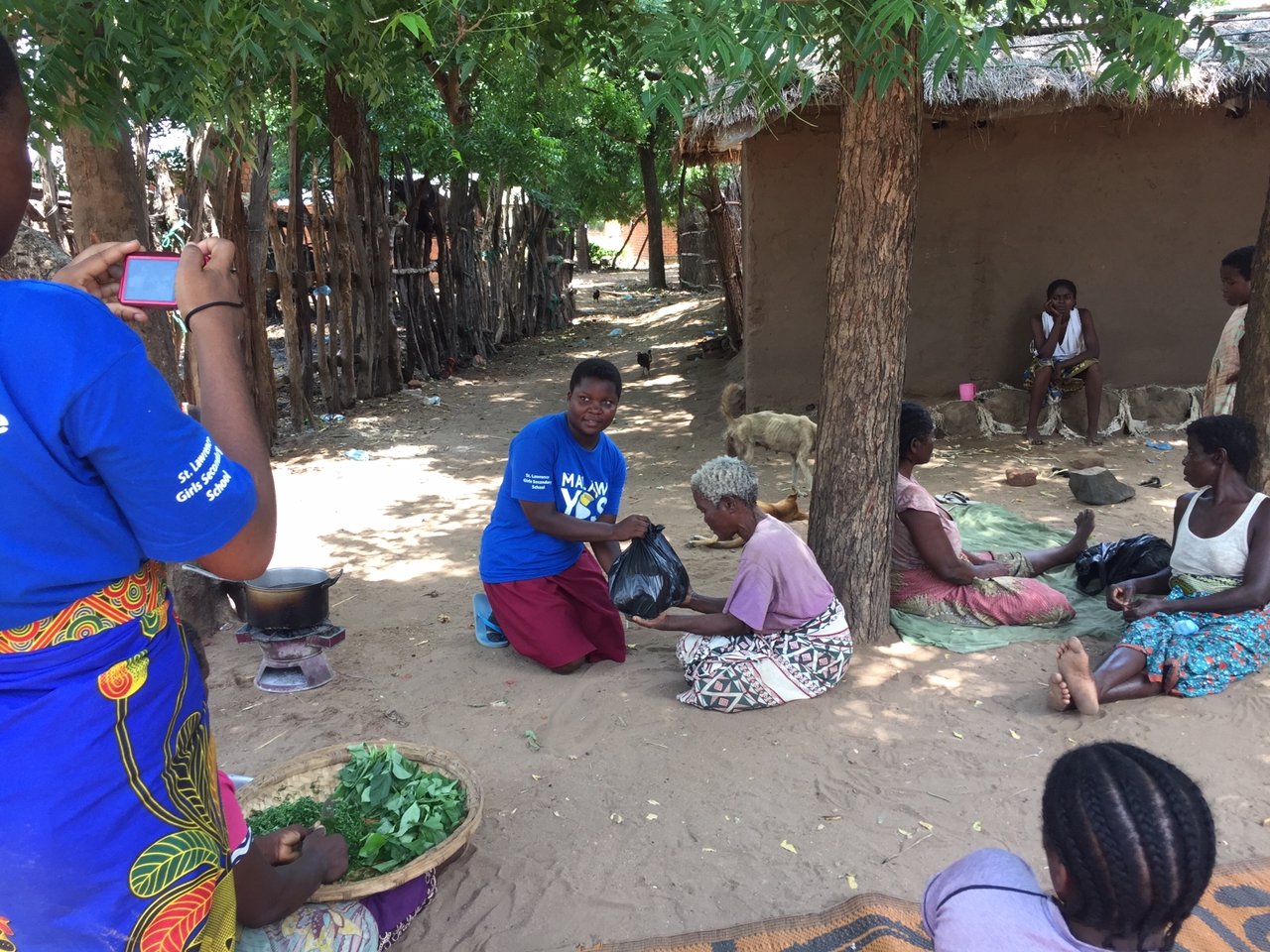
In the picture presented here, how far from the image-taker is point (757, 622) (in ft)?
11.2

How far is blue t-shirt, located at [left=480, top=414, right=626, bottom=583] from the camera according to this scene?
12.7 feet

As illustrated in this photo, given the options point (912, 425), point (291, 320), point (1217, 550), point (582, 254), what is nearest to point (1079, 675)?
point (1217, 550)

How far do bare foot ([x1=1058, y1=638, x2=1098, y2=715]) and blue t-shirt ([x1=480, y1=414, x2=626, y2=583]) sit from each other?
1957 mm

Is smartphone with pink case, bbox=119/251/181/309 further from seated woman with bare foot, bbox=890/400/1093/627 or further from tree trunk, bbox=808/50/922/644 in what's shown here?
seated woman with bare foot, bbox=890/400/1093/627

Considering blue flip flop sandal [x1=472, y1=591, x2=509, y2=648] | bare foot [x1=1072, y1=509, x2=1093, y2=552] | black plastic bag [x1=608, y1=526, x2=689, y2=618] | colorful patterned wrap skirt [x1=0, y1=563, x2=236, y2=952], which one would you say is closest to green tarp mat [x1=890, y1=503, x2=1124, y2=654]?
bare foot [x1=1072, y1=509, x2=1093, y2=552]

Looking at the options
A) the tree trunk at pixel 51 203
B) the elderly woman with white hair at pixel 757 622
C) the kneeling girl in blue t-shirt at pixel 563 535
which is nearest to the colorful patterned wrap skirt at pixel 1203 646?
the elderly woman with white hair at pixel 757 622

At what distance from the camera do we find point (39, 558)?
1.15 metres

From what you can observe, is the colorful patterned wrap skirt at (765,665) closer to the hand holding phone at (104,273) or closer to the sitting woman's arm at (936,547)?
the sitting woman's arm at (936,547)

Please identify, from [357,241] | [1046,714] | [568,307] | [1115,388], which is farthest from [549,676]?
[568,307]

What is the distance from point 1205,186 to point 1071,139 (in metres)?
1.22

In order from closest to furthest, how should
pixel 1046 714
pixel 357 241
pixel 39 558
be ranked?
1. pixel 39 558
2. pixel 1046 714
3. pixel 357 241

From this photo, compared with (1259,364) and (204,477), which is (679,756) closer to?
(204,477)

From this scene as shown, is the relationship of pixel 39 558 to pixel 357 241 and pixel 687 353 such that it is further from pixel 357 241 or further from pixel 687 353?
pixel 687 353

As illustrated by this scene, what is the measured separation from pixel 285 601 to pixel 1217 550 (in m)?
3.77
